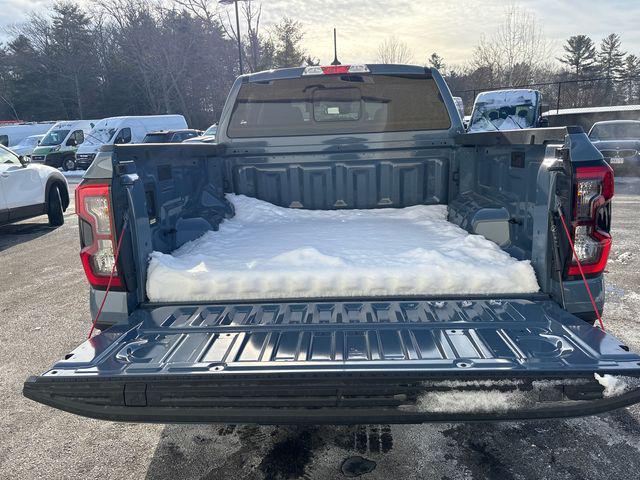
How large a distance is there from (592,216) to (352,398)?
4.89 feet

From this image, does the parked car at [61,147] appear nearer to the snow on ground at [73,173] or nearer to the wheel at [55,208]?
the snow on ground at [73,173]

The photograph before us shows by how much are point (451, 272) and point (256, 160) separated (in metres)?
2.16

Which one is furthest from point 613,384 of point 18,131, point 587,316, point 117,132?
point 18,131

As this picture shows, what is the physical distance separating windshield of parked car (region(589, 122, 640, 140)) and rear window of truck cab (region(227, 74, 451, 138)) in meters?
12.6

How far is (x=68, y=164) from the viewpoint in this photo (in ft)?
80.4

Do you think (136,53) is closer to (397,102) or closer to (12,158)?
(12,158)

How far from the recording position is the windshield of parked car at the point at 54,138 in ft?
83.8

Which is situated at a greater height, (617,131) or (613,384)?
(617,131)

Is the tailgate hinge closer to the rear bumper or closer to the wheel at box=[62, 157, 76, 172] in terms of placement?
the rear bumper

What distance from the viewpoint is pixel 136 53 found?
4147 cm

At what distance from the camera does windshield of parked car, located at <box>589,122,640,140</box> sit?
1398cm

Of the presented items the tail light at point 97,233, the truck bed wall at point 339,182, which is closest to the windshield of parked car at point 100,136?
the truck bed wall at point 339,182

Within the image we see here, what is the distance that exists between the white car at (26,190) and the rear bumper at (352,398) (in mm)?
8096

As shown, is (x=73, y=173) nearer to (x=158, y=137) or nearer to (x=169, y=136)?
(x=158, y=137)
